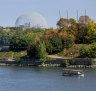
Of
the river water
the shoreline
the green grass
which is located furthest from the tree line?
the river water

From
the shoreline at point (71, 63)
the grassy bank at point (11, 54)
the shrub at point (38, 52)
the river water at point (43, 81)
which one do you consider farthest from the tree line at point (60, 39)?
the river water at point (43, 81)

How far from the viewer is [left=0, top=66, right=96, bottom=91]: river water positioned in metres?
46.8

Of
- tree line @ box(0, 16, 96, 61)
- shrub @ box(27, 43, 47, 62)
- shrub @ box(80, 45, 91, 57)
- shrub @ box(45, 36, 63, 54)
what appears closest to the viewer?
shrub @ box(80, 45, 91, 57)

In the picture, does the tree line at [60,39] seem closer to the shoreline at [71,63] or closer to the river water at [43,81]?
the shoreline at [71,63]

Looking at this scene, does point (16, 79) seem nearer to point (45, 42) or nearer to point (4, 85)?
point (4, 85)

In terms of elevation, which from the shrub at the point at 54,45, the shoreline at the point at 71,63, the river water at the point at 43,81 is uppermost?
the shrub at the point at 54,45

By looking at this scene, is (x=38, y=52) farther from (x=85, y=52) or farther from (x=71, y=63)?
(x=85, y=52)

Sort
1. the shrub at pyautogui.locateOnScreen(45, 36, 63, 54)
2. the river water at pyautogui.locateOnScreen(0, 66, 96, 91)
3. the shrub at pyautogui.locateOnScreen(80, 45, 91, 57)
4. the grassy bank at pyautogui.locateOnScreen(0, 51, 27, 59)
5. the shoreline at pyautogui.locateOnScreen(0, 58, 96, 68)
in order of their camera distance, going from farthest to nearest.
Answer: the grassy bank at pyautogui.locateOnScreen(0, 51, 27, 59) → the shrub at pyautogui.locateOnScreen(45, 36, 63, 54) → the shrub at pyautogui.locateOnScreen(80, 45, 91, 57) → the shoreline at pyautogui.locateOnScreen(0, 58, 96, 68) → the river water at pyautogui.locateOnScreen(0, 66, 96, 91)

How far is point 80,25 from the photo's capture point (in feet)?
263

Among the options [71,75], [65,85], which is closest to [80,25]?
[71,75]

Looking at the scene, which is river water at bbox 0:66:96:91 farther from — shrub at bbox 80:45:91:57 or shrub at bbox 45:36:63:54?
shrub at bbox 45:36:63:54

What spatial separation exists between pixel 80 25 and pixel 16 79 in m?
27.6

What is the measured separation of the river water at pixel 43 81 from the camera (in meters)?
46.8

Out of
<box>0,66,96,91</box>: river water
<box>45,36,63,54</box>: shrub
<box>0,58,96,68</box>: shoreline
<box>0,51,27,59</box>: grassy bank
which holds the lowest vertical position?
<box>0,66,96,91</box>: river water
